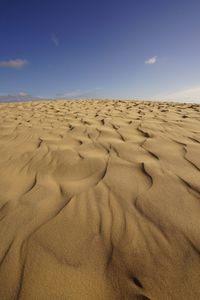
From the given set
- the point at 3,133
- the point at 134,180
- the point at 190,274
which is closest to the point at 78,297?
the point at 190,274

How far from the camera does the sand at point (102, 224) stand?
1.06 meters

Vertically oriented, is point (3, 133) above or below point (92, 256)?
below

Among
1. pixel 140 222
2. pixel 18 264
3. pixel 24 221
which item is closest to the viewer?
pixel 18 264

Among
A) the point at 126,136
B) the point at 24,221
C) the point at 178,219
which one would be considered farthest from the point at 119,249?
the point at 126,136

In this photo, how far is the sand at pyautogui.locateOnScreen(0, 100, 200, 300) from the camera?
3.48 ft

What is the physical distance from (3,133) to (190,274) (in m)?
3.82

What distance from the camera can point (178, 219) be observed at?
140 centimetres

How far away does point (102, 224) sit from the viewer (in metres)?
1.43

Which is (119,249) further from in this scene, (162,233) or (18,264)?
(18,264)

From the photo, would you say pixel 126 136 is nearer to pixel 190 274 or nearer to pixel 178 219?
pixel 178 219

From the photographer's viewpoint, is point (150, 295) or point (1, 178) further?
point (1, 178)

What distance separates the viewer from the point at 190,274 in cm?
106

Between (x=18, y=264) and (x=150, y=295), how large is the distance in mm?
685

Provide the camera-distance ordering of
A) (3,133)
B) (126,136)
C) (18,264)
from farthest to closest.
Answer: (3,133) < (126,136) < (18,264)
